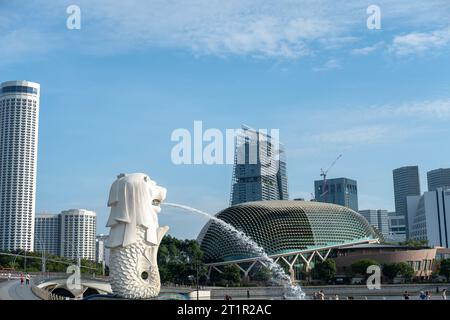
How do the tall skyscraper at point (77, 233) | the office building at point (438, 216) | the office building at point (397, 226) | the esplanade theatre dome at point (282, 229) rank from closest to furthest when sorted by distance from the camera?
the esplanade theatre dome at point (282, 229) < the office building at point (438, 216) < the tall skyscraper at point (77, 233) < the office building at point (397, 226)

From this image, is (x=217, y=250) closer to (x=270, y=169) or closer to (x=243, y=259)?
(x=243, y=259)

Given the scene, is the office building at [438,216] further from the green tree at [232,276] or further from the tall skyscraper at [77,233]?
the tall skyscraper at [77,233]

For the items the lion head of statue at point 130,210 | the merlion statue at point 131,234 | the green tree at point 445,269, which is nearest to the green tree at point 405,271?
the green tree at point 445,269

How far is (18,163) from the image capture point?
97750 mm

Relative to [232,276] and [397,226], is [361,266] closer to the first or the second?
[232,276]

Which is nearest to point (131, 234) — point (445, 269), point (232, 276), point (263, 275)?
point (232, 276)

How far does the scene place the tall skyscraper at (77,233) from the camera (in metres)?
116

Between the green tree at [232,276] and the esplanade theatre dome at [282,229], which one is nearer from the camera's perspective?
the green tree at [232,276]

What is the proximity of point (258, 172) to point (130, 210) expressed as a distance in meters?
117

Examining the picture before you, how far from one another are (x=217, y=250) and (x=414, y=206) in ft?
251

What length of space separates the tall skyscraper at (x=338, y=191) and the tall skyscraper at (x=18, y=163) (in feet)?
284

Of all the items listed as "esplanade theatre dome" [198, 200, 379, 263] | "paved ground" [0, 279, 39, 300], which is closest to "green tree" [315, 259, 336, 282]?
"esplanade theatre dome" [198, 200, 379, 263]

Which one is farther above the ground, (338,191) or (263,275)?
(338,191)
